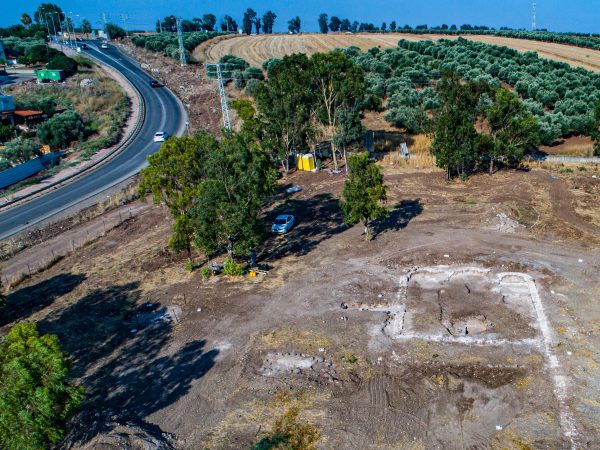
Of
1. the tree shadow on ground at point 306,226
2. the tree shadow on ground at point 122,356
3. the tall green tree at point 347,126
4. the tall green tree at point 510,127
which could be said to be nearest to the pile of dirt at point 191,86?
the tall green tree at point 347,126

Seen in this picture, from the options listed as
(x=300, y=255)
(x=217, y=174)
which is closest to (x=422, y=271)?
(x=300, y=255)

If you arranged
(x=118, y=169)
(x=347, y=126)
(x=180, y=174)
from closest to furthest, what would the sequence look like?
(x=180, y=174) < (x=347, y=126) < (x=118, y=169)

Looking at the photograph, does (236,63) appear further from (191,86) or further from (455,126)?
Result: (455,126)

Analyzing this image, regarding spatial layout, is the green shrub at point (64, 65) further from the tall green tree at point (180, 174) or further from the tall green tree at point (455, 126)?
the tall green tree at point (455, 126)

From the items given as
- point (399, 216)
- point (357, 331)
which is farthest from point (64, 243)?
point (399, 216)

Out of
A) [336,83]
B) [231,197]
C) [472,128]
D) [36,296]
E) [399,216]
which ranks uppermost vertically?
[336,83]

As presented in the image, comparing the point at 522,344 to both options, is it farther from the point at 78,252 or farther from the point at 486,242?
the point at 78,252
